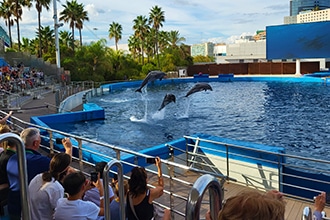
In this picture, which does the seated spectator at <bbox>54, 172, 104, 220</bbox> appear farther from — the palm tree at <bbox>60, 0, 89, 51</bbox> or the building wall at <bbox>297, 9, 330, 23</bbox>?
the building wall at <bbox>297, 9, 330, 23</bbox>

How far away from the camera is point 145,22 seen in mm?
47250

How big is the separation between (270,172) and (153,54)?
1749 inches

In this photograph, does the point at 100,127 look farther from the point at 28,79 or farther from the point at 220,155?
the point at 28,79

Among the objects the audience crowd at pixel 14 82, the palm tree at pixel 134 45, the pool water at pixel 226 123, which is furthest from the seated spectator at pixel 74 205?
the palm tree at pixel 134 45

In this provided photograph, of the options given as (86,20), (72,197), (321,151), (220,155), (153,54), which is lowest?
(321,151)

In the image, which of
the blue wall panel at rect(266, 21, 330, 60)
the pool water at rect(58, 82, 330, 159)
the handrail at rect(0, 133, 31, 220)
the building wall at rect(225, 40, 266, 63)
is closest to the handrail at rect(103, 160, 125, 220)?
the handrail at rect(0, 133, 31, 220)

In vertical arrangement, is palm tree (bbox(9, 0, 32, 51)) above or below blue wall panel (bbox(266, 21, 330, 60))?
above

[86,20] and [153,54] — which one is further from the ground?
[86,20]

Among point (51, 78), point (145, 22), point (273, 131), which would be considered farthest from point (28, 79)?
point (145, 22)

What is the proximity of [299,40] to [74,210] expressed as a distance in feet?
123

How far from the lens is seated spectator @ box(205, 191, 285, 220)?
123cm

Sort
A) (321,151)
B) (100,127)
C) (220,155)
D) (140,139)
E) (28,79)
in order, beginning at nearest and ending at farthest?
(220,155) < (321,151) < (140,139) < (100,127) < (28,79)

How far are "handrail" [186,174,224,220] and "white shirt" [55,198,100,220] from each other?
48.7 inches

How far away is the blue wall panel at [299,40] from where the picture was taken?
116 feet
